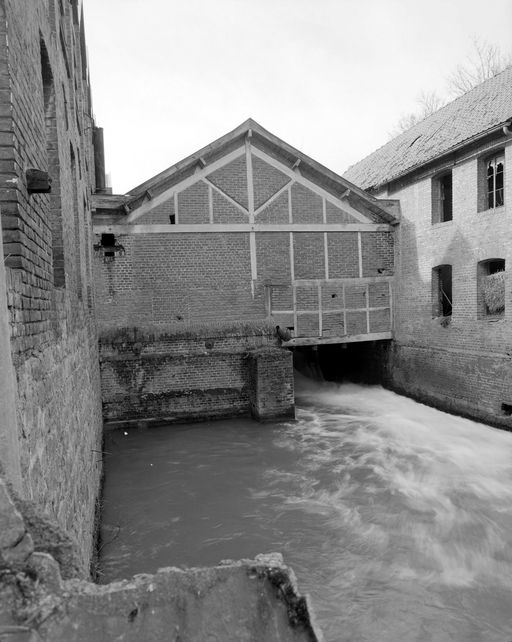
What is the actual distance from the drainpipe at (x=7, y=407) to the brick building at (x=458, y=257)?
33.4 ft

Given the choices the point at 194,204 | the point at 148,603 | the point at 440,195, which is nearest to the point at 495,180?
the point at 440,195

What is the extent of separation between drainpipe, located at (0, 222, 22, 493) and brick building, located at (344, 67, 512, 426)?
10171 millimetres

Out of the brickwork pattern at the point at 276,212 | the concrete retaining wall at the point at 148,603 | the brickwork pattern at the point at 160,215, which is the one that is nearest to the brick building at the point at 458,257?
the brickwork pattern at the point at 276,212

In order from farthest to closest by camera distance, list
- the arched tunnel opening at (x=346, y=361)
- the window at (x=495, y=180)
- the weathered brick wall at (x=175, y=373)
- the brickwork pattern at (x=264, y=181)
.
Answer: the arched tunnel opening at (x=346, y=361), the brickwork pattern at (x=264, y=181), the weathered brick wall at (x=175, y=373), the window at (x=495, y=180)

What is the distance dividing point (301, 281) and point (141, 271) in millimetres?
4333

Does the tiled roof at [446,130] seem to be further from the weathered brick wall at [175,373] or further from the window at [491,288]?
the weathered brick wall at [175,373]

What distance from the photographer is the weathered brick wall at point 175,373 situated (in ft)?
35.9

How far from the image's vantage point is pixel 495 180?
33.9 ft

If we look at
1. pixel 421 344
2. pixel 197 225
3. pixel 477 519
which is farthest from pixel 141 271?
pixel 477 519

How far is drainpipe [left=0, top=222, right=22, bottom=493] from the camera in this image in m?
1.94

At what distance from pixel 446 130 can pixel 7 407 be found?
44.2 ft

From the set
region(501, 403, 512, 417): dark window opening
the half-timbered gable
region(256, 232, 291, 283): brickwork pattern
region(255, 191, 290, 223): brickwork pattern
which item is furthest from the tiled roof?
region(501, 403, 512, 417): dark window opening

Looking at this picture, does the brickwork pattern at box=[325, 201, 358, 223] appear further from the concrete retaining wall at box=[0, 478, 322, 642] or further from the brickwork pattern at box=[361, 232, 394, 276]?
the concrete retaining wall at box=[0, 478, 322, 642]

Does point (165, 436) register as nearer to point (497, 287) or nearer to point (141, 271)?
point (141, 271)
